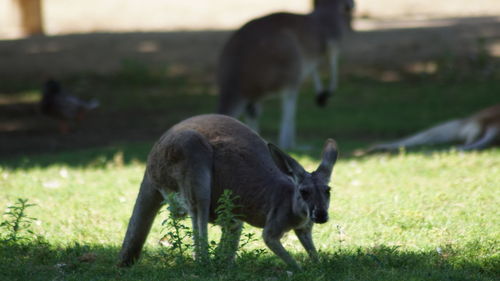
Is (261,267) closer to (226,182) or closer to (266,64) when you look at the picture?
(226,182)

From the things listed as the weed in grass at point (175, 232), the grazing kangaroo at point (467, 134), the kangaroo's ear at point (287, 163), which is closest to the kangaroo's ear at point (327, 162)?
the kangaroo's ear at point (287, 163)

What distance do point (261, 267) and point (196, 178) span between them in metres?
0.64

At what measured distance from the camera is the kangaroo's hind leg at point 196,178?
436cm

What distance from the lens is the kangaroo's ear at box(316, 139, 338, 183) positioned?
4.07m

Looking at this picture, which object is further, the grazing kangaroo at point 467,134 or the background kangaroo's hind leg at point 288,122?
the background kangaroo's hind leg at point 288,122

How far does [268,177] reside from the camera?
4.41 metres

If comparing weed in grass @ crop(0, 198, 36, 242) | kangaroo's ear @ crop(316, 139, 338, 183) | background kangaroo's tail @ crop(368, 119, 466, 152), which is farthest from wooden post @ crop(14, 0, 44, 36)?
kangaroo's ear @ crop(316, 139, 338, 183)

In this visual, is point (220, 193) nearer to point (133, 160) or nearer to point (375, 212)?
point (375, 212)

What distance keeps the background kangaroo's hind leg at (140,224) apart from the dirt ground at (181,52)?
25.5 feet

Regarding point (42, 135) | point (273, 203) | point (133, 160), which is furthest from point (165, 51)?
point (273, 203)

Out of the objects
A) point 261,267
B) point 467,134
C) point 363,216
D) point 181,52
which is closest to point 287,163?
point 261,267

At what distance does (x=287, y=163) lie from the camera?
161 inches

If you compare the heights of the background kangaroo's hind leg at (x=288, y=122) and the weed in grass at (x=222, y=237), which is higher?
the weed in grass at (x=222, y=237)

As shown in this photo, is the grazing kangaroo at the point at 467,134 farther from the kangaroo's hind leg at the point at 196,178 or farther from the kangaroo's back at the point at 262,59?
the kangaroo's hind leg at the point at 196,178
